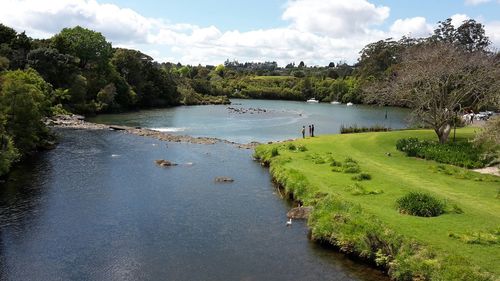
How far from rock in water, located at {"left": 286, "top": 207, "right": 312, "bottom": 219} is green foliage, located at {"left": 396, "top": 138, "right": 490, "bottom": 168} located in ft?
61.9

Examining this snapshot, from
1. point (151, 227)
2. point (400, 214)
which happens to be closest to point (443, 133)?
point (400, 214)

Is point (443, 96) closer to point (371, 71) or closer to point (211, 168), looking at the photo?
point (211, 168)

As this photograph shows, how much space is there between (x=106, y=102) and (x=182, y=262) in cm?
9968

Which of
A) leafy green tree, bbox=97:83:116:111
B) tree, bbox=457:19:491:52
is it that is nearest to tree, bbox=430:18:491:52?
tree, bbox=457:19:491:52

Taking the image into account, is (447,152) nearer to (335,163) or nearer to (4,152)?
(335,163)

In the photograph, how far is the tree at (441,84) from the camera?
174 feet

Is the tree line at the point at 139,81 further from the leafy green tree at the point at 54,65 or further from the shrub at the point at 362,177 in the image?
the shrub at the point at 362,177

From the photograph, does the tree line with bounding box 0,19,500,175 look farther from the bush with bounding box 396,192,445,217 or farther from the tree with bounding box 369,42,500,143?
the bush with bounding box 396,192,445,217

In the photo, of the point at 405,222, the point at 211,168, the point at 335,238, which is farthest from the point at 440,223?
the point at 211,168

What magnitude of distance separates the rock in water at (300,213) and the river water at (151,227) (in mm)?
674

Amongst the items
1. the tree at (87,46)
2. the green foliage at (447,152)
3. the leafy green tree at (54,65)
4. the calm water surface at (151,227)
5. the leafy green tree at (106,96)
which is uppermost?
the tree at (87,46)

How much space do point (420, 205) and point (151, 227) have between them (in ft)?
57.7

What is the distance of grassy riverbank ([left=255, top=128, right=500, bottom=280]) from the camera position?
22.4 meters

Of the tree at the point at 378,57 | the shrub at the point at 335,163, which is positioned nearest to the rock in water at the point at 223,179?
the shrub at the point at 335,163
